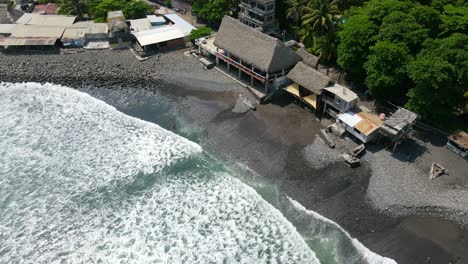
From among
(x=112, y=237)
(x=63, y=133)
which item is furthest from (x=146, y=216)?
(x=63, y=133)

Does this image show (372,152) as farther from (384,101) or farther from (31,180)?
(31,180)

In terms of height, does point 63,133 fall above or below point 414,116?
below

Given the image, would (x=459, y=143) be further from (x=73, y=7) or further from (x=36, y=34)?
(x=73, y=7)

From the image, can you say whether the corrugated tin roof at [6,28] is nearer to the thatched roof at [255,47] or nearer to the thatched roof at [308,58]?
the thatched roof at [255,47]

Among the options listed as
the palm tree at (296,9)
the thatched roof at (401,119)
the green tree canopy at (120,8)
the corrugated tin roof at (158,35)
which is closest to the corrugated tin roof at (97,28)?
the green tree canopy at (120,8)

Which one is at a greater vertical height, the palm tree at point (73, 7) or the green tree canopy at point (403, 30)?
the green tree canopy at point (403, 30)

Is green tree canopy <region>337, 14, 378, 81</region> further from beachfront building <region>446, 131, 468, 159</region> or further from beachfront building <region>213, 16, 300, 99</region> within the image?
beachfront building <region>446, 131, 468, 159</region>
